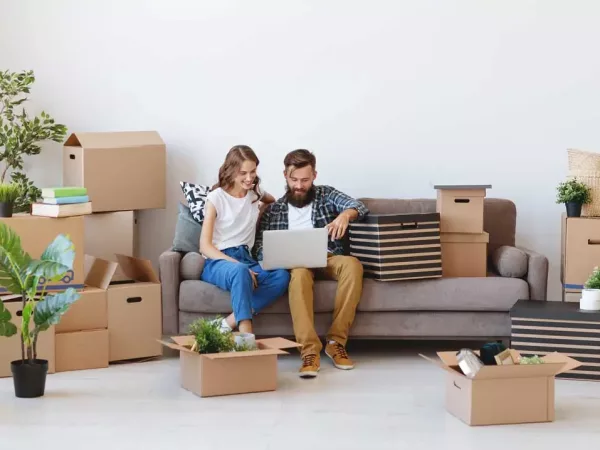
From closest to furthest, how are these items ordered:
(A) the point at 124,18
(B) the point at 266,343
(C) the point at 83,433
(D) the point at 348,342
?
(C) the point at 83,433
(B) the point at 266,343
(D) the point at 348,342
(A) the point at 124,18

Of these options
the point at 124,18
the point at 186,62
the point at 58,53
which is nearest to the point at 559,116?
the point at 186,62

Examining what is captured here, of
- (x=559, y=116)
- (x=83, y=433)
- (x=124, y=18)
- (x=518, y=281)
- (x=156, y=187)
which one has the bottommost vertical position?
(x=83, y=433)

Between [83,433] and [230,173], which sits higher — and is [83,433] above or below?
below

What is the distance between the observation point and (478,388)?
141 inches

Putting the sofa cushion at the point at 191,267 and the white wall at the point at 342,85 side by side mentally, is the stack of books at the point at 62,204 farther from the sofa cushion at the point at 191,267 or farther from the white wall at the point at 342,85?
the white wall at the point at 342,85

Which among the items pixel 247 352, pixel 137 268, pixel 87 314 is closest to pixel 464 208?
pixel 247 352

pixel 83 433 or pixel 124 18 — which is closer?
pixel 83 433

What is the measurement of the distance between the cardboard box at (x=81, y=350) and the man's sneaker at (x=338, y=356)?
1034mm

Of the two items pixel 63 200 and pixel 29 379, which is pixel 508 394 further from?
pixel 63 200

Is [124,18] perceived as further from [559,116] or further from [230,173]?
[559,116]

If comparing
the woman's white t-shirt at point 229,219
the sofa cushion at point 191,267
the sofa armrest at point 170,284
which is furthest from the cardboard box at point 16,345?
the woman's white t-shirt at point 229,219

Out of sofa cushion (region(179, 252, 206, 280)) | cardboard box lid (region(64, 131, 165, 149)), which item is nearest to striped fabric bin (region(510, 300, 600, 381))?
sofa cushion (region(179, 252, 206, 280))

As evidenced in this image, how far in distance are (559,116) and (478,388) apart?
7.57 feet

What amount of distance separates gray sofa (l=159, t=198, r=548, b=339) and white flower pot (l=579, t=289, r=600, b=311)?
30cm
